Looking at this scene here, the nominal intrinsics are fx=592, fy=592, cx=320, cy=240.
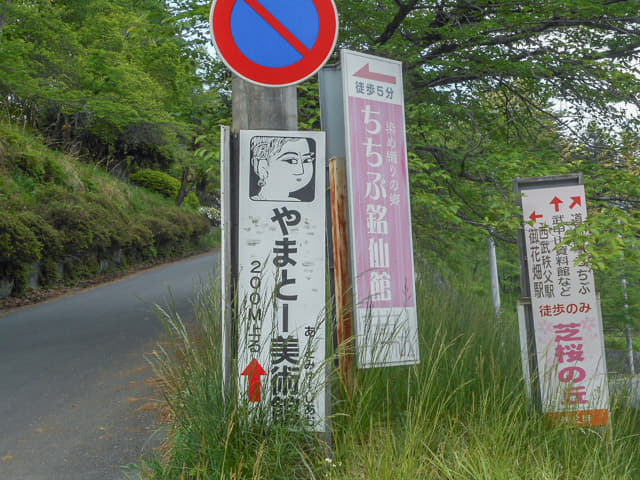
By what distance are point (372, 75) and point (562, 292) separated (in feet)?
7.54

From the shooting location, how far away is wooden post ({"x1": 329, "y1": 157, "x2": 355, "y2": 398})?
3.72 meters

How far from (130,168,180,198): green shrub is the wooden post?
25210 mm

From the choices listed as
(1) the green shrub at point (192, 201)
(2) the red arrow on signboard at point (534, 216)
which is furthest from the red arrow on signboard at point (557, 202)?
(1) the green shrub at point (192, 201)

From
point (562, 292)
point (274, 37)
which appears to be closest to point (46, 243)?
point (274, 37)

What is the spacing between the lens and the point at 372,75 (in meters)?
4.21

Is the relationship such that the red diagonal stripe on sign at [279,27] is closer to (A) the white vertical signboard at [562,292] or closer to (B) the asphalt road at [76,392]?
(B) the asphalt road at [76,392]

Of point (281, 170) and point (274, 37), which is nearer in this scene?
point (274, 37)

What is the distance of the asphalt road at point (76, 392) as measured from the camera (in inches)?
177

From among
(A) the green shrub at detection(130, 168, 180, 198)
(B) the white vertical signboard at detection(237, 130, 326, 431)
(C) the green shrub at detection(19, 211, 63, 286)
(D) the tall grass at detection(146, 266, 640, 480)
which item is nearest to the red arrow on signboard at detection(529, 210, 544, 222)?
(D) the tall grass at detection(146, 266, 640, 480)

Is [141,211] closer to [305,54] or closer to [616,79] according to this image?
[616,79]

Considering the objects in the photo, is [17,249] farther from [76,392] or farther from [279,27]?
[279,27]

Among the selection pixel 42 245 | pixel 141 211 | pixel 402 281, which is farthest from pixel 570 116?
pixel 141 211

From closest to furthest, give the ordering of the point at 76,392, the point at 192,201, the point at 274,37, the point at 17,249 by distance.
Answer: the point at 274,37 < the point at 76,392 < the point at 17,249 < the point at 192,201

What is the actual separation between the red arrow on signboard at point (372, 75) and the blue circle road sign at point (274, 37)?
2.46 ft
